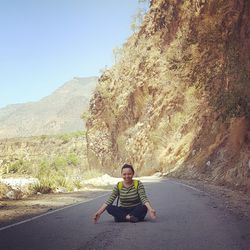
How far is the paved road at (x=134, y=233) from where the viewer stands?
666cm

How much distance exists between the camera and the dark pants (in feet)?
30.3

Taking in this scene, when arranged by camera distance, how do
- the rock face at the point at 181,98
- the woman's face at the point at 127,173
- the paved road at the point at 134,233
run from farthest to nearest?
1. the rock face at the point at 181,98
2. the woman's face at the point at 127,173
3. the paved road at the point at 134,233

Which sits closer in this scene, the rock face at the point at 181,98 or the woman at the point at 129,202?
the woman at the point at 129,202

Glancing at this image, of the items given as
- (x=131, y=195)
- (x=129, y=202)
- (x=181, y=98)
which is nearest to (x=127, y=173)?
(x=131, y=195)

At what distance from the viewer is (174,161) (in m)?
42.8

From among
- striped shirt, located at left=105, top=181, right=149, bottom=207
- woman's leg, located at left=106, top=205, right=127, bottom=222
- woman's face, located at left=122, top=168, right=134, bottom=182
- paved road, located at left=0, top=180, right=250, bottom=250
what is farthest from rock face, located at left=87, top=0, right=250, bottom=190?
woman's face, located at left=122, top=168, right=134, bottom=182

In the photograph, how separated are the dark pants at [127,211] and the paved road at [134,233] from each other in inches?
7.0

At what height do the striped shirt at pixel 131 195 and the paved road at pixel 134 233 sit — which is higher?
the striped shirt at pixel 131 195

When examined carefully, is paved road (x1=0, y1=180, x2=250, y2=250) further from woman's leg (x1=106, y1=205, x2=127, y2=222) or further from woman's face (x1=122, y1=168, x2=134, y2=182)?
woman's face (x1=122, y1=168, x2=134, y2=182)

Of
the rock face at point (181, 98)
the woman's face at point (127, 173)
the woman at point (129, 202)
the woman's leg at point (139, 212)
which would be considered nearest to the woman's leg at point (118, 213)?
the woman at point (129, 202)

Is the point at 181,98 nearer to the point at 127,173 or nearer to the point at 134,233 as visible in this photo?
the point at 127,173

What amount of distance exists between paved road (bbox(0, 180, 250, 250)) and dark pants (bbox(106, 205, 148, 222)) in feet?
0.58

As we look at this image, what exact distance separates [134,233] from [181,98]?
44.2m

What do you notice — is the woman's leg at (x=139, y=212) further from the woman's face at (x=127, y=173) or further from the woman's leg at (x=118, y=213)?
the woman's face at (x=127, y=173)
